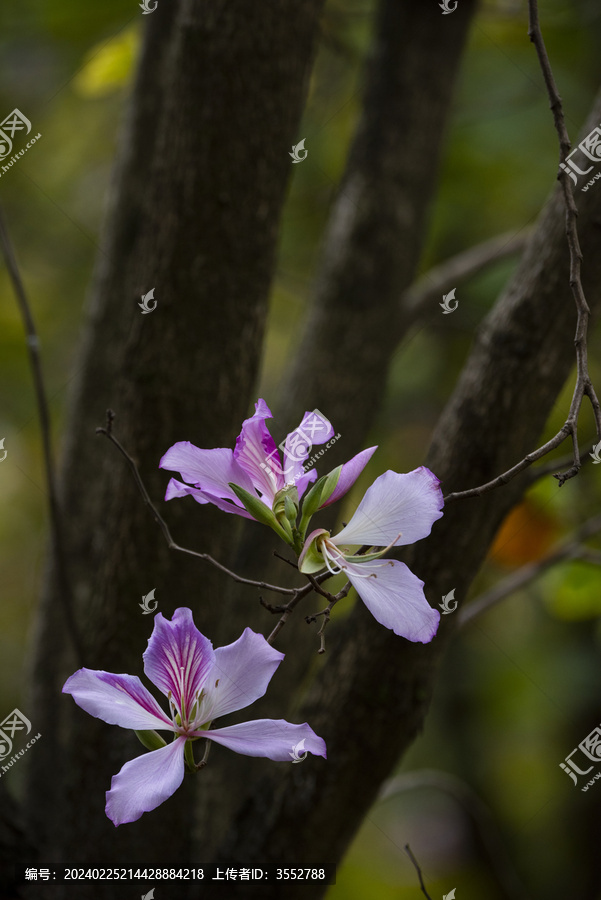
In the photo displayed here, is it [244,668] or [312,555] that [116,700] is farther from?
[312,555]

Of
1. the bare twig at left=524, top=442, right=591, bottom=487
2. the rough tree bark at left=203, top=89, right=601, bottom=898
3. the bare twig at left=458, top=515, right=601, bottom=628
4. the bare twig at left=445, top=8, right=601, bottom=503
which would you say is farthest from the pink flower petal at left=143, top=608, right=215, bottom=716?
the bare twig at left=458, top=515, right=601, bottom=628

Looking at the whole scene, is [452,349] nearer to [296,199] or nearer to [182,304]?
[296,199]

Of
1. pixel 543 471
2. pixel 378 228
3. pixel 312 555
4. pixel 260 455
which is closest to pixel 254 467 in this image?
pixel 260 455

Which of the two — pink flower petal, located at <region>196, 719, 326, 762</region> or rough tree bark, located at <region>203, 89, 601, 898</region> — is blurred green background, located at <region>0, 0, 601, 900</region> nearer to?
rough tree bark, located at <region>203, 89, 601, 898</region>

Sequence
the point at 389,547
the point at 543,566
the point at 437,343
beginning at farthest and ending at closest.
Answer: the point at 437,343 < the point at 543,566 < the point at 389,547

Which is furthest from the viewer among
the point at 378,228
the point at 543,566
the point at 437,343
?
the point at 437,343

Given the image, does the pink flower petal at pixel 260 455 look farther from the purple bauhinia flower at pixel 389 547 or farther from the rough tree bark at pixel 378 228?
the rough tree bark at pixel 378 228

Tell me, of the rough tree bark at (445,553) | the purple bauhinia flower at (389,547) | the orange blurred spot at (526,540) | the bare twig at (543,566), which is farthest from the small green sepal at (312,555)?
the orange blurred spot at (526,540)
